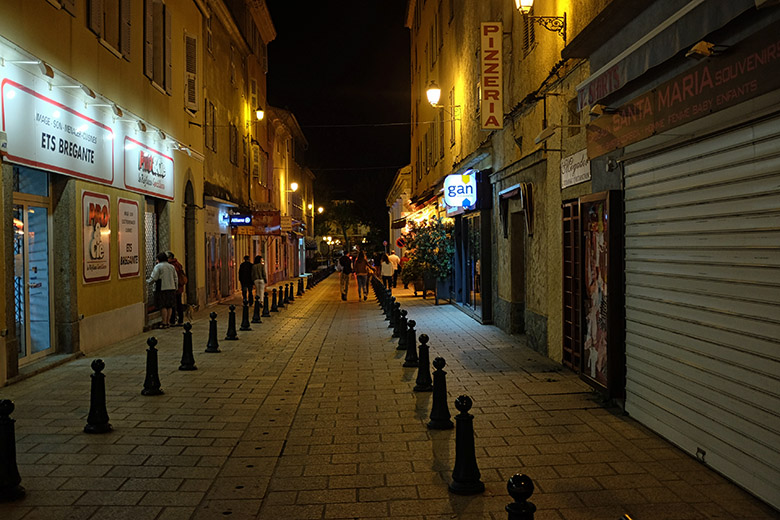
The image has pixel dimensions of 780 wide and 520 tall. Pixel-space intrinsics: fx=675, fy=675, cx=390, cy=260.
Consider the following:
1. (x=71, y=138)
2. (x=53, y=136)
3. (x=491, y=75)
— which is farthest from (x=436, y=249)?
(x=53, y=136)

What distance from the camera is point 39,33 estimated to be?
1023 cm

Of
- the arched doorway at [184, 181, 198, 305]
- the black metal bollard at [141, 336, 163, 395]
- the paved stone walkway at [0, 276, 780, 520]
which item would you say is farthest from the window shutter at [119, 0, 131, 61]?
the black metal bollard at [141, 336, 163, 395]

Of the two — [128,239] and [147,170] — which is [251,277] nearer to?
[147,170]

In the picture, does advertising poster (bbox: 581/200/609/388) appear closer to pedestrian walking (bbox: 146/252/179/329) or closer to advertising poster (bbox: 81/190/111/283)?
advertising poster (bbox: 81/190/111/283)

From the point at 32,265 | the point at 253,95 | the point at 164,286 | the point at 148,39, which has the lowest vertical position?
the point at 164,286

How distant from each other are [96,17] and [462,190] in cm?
950

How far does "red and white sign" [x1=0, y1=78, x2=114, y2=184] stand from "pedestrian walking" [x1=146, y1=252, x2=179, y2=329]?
9.61 feet

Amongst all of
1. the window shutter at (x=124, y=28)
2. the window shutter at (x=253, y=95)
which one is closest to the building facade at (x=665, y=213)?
the window shutter at (x=124, y=28)

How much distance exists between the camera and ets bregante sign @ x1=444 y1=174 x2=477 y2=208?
17.4m

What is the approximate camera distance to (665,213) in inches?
262

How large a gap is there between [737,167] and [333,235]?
332ft

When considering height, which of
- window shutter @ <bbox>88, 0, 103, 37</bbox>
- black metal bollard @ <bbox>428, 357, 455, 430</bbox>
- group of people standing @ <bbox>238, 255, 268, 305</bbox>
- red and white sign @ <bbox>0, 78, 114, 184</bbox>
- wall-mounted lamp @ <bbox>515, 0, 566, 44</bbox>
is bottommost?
black metal bollard @ <bbox>428, 357, 455, 430</bbox>

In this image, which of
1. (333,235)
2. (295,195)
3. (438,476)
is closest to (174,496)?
(438,476)

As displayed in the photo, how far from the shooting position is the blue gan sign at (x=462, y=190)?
57.1 ft
